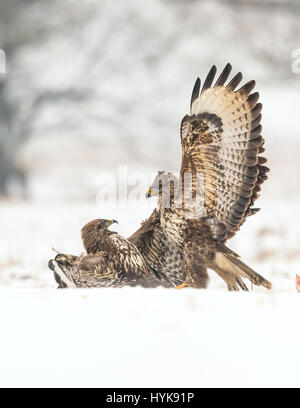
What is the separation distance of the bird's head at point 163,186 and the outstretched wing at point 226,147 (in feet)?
0.15

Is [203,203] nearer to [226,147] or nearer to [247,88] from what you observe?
[226,147]

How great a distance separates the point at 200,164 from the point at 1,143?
481 cm

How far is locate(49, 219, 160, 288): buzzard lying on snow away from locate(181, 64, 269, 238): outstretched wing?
240 millimetres

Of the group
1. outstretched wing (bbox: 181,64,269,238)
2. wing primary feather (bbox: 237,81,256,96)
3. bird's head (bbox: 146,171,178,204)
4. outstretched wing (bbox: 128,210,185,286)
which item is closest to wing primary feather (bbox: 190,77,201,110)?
outstretched wing (bbox: 181,64,269,238)

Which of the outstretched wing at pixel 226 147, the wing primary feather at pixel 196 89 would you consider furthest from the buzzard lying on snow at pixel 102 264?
the wing primary feather at pixel 196 89

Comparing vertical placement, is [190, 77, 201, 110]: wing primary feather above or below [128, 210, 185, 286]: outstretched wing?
above

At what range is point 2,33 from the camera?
5266 mm

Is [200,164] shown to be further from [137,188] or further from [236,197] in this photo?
[137,188]

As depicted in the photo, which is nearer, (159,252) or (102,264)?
(102,264)

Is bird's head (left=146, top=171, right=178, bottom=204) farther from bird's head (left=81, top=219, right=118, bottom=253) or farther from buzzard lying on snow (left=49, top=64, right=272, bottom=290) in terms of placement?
bird's head (left=81, top=219, right=118, bottom=253)

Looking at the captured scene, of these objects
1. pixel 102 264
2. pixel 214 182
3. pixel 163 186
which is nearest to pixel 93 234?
pixel 102 264

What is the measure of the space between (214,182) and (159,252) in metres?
0.26

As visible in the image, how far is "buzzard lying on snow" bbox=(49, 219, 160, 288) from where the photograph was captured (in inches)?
51.6

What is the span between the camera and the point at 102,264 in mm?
1331
